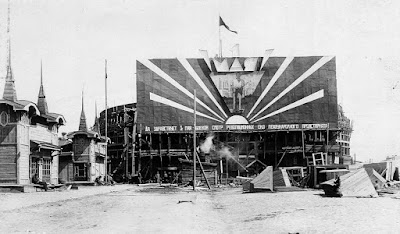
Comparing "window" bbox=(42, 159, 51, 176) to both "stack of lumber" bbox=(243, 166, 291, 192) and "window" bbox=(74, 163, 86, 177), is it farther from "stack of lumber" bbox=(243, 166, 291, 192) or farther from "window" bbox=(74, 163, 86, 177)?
"stack of lumber" bbox=(243, 166, 291, 192)

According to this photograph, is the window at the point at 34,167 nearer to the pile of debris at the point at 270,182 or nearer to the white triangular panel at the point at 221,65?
the pile of debris at the point at 270,182

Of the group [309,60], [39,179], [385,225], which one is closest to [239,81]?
[309,60]

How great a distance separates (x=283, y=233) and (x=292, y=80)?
4447 cm

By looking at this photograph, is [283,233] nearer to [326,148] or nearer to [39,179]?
[39,179]

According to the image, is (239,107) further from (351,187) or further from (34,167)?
(351,187)

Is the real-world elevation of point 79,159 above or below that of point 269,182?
above

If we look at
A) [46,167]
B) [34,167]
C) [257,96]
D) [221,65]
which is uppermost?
[221,65]

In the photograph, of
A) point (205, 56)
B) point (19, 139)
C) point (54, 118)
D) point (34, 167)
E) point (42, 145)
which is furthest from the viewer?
point (205, 56)

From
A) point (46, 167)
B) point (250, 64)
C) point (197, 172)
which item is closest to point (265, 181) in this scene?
point (197, 172)

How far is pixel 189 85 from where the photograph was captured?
54.3 metres

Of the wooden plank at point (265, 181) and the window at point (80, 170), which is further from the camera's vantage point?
the window at point (80, 170)

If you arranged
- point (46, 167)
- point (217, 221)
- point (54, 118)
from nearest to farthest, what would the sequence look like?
point (217, 221) → point (46, 167) → point (54, 118)

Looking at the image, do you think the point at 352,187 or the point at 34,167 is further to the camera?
the point at 34,167

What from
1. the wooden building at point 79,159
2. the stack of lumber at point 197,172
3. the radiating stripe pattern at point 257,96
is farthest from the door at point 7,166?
the radiating stripe pattern at point 257,96
